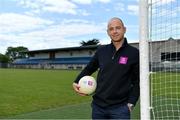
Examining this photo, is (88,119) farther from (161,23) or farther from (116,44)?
(116,44)

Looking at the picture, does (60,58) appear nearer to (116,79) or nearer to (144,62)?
(144,62)

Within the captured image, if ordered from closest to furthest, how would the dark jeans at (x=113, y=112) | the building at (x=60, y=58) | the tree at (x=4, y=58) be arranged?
the dark jeans at (x=113, y=112)
the building at (x=60, y=58)
the tree at (x=4, y=58)

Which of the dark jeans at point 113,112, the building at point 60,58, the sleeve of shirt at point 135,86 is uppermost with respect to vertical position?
the building at point 60,58

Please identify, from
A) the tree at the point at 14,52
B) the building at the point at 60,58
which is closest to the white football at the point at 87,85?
the building at the point at 60,58

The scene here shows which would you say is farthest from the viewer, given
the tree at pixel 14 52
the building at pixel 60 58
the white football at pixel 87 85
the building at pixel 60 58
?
the tree at pixel 14 52

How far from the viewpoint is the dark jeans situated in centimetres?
452

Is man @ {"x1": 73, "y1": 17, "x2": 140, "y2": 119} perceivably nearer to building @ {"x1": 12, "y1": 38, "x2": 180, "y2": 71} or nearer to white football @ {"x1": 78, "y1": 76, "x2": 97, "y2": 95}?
white football @ {"x1": 78, "y1": 76, "x2": 97, "y2": 95}

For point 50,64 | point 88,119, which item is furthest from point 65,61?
point 88,119

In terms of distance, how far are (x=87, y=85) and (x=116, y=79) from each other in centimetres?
44

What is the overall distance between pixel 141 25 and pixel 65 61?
9876cm

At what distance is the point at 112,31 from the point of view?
4590mm

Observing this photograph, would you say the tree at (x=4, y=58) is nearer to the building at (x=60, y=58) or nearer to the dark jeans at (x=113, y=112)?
the building at (x=60, y=58)

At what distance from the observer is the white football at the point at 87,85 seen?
15.8 ft

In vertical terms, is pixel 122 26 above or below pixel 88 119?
above
